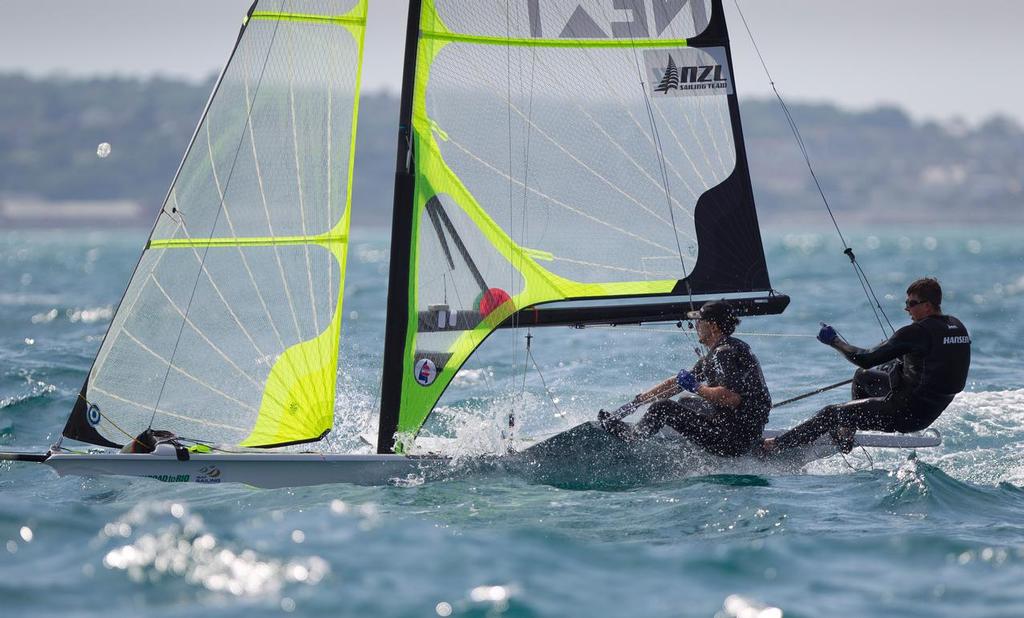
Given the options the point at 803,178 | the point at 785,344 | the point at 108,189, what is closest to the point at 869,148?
the point at 803,178

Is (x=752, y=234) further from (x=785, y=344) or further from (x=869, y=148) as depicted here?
(x=869, y=148)

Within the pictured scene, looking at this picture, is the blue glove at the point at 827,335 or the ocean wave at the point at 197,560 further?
the blue glove at the point at 827,335

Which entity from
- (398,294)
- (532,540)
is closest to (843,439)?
(532,540)

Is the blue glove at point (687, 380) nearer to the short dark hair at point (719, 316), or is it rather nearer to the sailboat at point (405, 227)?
the short dark hair at point (719, 316)

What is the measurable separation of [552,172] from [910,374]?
2470 mm

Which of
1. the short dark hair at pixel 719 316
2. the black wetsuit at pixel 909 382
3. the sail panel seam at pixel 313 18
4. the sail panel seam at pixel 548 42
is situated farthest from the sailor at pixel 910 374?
the sail panel seam at pixel 313 18

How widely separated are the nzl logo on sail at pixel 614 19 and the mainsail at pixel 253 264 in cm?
107

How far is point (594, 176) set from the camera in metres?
7.75

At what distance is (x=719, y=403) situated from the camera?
7160 millimetres

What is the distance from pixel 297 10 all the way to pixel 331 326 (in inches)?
72.6

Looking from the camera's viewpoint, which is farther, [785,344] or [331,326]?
[785,344]

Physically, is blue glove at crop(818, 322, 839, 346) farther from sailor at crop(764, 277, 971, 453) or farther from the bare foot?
the bare foot

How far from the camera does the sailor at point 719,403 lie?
714 cm

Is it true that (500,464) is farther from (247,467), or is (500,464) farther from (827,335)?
(827,335)
